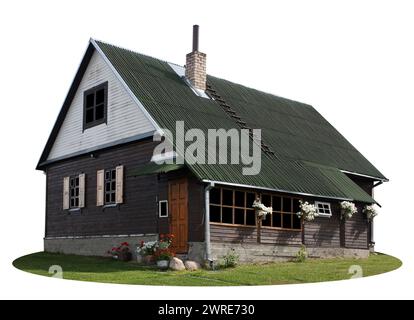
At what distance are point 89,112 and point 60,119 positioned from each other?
2.51 m

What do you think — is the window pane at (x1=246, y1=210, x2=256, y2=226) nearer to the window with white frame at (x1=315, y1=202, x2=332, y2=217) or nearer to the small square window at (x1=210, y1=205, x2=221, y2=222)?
the small square window at (x1=210, y1=205, x2=221, y2=222)

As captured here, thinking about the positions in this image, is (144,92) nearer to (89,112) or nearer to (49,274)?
(89,112)

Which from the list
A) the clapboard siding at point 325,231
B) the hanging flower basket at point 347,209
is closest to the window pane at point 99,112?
the clapboard siding at point 325,231

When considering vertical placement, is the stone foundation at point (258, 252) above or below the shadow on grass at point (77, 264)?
above

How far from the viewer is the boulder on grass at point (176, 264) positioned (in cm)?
2216

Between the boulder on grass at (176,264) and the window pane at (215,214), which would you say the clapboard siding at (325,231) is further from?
the boulder on grass at (176,264)

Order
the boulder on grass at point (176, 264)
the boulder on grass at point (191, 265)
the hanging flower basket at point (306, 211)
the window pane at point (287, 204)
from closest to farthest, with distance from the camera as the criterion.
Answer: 1. the boulder on grass at point (176, 264)
2. the boulder on grass at point (191, 265)
3. the window pane at point (287, 204)
4. the hanging flower basket at point (306, 211)

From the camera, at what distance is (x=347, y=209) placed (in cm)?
2900

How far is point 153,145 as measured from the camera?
998 inches

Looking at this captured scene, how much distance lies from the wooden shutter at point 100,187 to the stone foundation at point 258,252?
6278 mm

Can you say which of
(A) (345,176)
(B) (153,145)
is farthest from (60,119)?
(A) (345,176)

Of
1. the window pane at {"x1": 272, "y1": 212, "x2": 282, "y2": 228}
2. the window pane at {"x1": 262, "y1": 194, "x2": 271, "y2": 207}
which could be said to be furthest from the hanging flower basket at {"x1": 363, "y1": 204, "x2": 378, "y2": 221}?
the window pane at {"x1": 262, "y1": 194, "x2": 271, "y2": 207}

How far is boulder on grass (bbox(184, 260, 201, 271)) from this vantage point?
22.4m

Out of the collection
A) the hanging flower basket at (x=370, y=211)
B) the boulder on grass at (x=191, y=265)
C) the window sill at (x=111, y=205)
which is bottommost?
the boulder on grass at (x=191, y=265)
